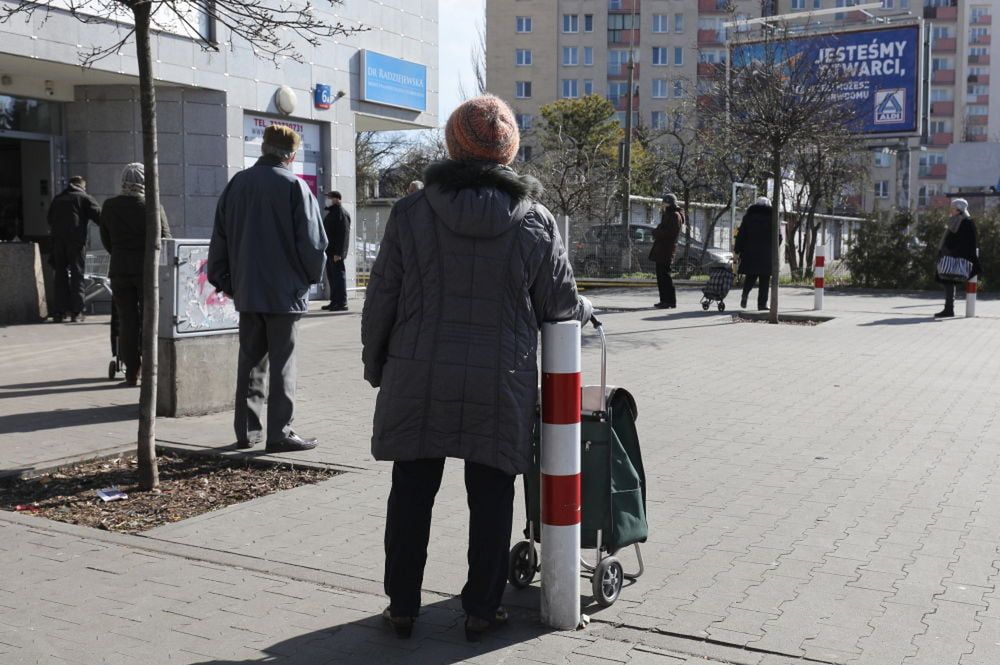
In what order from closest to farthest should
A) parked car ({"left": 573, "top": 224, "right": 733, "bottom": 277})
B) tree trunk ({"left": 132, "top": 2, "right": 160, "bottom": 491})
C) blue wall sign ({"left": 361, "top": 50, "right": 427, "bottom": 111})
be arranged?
tree trunk ({"left": 132, "top": 2, "right": 160, "bottom": 491}) < blue wall sign ({"left": 361, "top": 50, "right": 427, "bottom": 111}) < parked car ({"left": 573, "top": 224, "right": 733, "bottom": 277})

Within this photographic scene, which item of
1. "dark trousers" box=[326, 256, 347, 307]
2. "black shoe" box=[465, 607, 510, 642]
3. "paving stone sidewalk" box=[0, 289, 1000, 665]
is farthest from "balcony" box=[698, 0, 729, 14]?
"black shoe" box=[465, 607, 510, 642]

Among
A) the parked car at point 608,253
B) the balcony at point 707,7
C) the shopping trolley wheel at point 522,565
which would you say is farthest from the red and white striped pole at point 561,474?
the balcony at point 707,7

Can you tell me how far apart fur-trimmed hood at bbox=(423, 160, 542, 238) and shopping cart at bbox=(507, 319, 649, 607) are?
2.13 ft

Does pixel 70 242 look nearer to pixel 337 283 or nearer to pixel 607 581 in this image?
pixel 337 283

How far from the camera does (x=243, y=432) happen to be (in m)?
6.99

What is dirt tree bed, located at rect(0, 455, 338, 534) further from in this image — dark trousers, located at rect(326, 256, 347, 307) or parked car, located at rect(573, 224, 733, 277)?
parked car, located at rect(573, 224, 733, 277)

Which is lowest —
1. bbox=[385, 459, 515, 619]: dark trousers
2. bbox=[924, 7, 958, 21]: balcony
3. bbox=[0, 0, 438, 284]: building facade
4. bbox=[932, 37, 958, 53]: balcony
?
bbox=[385, 459, 515, 619]: dark trousers

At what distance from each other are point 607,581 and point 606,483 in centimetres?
39

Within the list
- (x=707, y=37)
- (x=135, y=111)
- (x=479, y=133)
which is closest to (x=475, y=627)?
(x=479, y=133)

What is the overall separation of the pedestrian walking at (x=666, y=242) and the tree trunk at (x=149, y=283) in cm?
1280

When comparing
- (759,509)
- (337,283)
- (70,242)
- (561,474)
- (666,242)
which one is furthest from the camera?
(666,242)

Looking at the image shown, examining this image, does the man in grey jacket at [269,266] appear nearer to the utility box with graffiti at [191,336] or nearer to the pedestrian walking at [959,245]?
the utility box with graffiti at [191,336]

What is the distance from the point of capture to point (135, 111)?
17031mm

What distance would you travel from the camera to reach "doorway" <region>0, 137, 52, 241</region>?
16.9 meters
